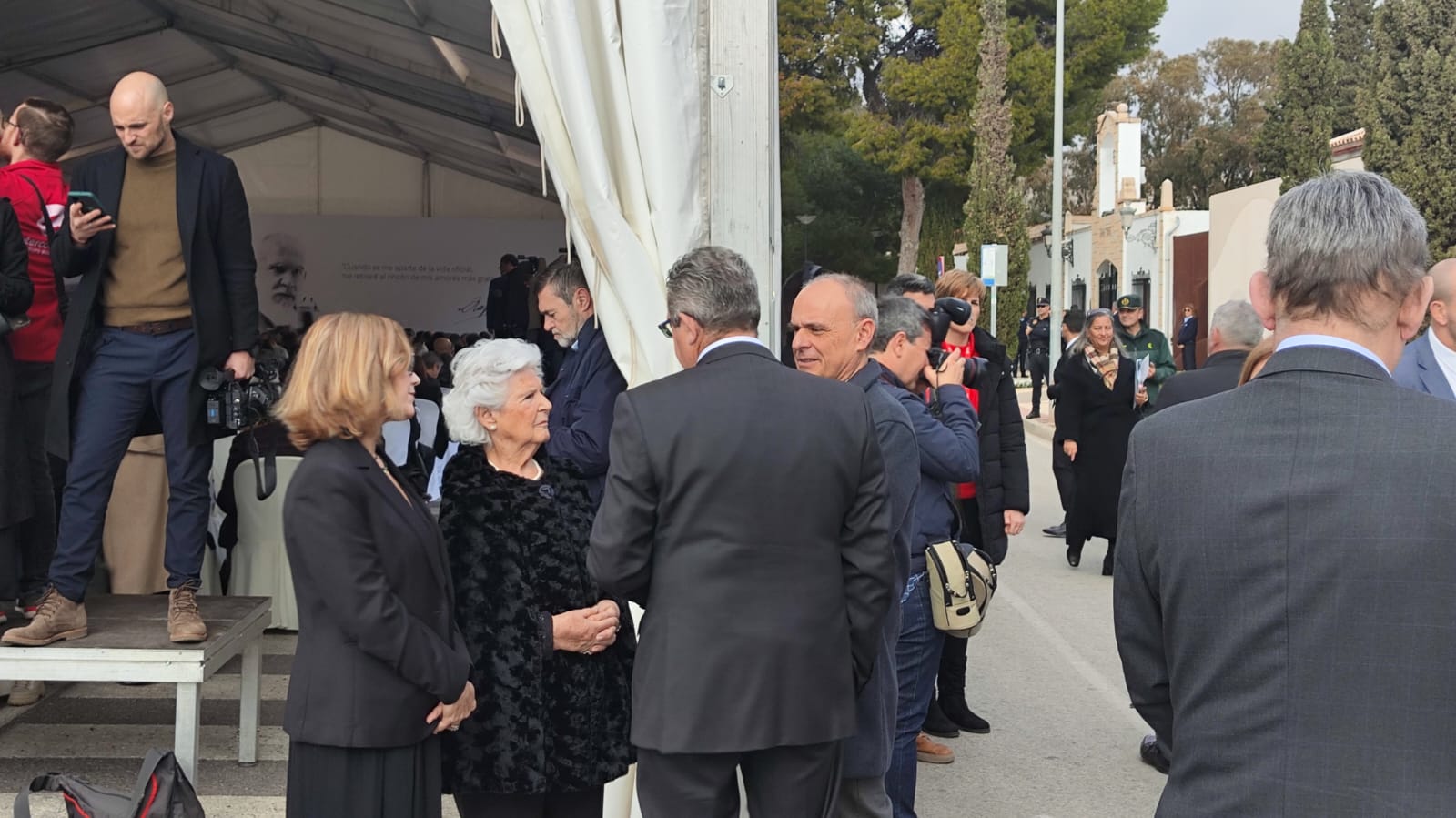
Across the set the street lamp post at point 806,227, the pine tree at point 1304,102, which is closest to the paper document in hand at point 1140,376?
the pine tree at point 1304,102

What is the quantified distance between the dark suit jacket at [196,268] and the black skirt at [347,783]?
175cm

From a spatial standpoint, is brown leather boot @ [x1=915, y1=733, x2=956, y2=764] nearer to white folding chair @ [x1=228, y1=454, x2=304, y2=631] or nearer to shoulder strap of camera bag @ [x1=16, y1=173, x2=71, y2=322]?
white folding chair @ [x1=228, y1=454, x2=304, y2=631]

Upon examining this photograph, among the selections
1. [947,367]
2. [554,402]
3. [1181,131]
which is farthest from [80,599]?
[1181,131]

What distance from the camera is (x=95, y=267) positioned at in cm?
439

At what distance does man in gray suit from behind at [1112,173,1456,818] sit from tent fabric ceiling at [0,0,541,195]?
223 inches

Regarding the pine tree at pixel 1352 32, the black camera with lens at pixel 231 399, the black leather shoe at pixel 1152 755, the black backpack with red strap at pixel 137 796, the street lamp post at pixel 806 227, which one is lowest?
the black leather shoe at pixel 1152 755

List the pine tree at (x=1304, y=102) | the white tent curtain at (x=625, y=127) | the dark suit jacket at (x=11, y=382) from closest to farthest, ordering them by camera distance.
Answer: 1. the white tent curtain at (x=625, y=127)
2. the dark suit jacket at (x=11, y=382)
3. the pine tree at (x=1304, y=102)

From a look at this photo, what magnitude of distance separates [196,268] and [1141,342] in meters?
6.91

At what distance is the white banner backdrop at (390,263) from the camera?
16.2 metres

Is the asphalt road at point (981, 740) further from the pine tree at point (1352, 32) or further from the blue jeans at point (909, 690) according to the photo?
the pine tree at point (1352, 32)

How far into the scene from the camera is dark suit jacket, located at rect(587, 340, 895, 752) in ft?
9.65

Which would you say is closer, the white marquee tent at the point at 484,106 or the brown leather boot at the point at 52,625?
the white marquee tent at the point at 484,106

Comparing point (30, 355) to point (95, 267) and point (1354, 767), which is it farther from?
point (1354, 767)

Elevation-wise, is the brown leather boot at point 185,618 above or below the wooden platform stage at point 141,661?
above
